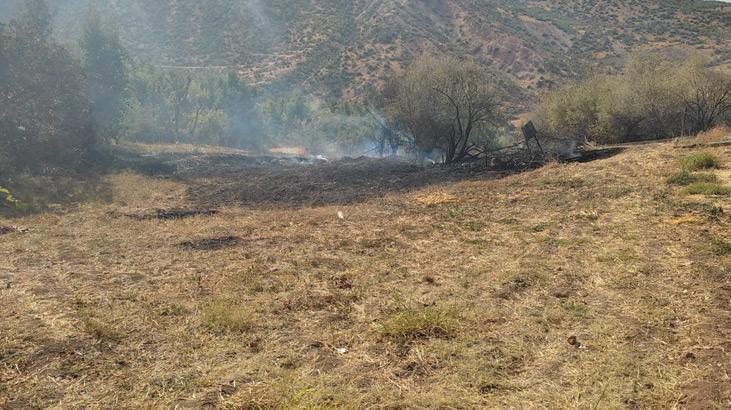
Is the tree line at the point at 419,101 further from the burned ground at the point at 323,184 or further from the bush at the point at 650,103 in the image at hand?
the burned ground at the point at 323,184

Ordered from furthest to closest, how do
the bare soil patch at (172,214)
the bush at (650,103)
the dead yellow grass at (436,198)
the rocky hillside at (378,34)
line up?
the rocky hillside at (378,34), the bush at (650,103), the bare soil patch at (172,214), the dead yellow grass at (436,198)

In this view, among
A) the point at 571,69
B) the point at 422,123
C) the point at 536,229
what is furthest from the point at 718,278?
the point at 571,69

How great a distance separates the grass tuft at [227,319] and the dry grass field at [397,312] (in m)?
0.03

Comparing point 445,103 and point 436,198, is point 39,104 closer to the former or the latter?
point 445,103

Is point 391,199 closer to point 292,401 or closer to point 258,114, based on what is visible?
point 292,401

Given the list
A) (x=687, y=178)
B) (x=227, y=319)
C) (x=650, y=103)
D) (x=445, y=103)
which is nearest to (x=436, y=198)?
(x=687, y=178)

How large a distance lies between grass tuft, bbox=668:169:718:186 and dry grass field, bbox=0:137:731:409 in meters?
0.08

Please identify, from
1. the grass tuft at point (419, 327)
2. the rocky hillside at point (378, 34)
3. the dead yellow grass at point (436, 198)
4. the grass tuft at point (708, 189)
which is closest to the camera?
the grass tuft at point (419, 327)

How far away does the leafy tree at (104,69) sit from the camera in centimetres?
3350

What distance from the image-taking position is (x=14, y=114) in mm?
23984

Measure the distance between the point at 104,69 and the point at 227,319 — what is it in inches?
1416

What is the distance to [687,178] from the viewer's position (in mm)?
11758

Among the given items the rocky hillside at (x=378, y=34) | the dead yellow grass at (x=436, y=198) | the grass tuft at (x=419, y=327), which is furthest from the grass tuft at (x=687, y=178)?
the rocky hillside at (x=378, y=34)

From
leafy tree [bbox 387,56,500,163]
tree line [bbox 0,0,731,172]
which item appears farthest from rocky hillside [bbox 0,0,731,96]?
leafy tree [bbox 387,56,500,163]
